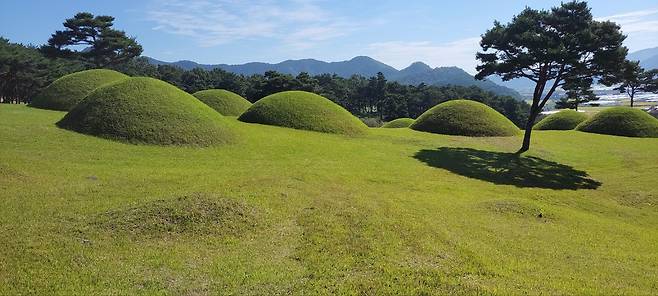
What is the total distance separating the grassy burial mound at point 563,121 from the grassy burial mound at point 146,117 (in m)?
34.7

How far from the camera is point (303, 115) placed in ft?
102

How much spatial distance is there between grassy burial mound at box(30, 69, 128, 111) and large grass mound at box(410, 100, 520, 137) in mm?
23802

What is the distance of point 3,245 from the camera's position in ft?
28.7

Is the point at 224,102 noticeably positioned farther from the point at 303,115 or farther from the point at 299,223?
the point at 299,223

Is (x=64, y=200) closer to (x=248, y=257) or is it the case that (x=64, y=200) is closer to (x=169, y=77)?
(x=248, y=257)

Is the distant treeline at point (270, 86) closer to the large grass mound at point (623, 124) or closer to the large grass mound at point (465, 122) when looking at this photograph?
the large grass mound at point (465, 122)

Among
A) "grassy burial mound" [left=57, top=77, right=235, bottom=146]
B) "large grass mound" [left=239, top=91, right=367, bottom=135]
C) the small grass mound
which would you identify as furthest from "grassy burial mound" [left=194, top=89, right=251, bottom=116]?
the small grass mound

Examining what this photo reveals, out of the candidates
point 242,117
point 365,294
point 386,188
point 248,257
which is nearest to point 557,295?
point 365,294

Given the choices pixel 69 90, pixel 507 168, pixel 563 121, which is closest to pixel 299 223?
pixel 507 168

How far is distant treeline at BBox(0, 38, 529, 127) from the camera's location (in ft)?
167

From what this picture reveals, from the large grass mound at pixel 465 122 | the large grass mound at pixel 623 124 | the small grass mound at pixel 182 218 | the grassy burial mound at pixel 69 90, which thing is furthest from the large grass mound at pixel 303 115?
the large grass mound at pixel 623 124

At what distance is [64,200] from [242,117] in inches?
810

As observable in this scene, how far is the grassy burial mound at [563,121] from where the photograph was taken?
45.1m

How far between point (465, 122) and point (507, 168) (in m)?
12.2
